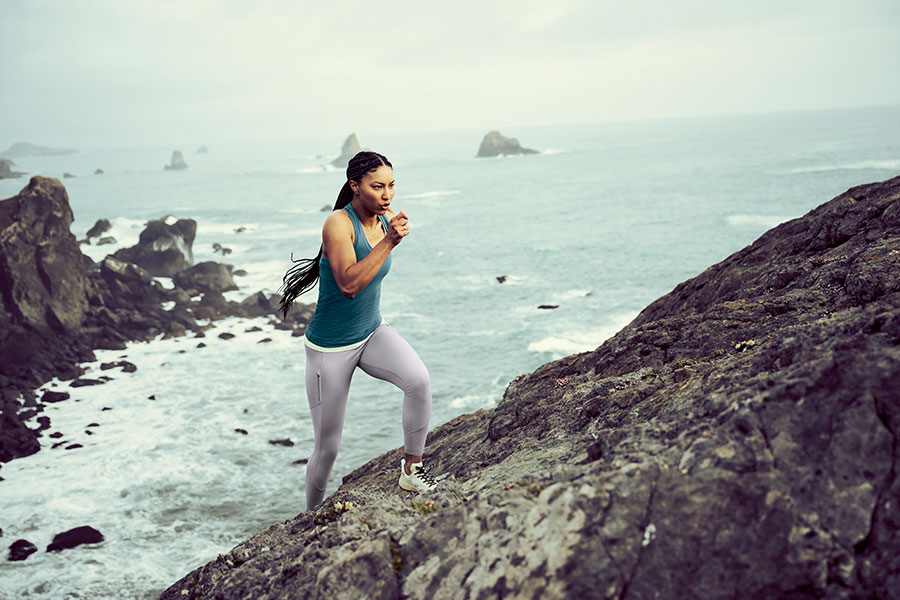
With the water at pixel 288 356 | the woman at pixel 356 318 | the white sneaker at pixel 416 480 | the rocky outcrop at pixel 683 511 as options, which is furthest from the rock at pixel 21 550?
the white sneaker at pixel 416 480

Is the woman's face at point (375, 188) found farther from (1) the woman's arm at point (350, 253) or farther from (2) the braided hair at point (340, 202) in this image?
(1) the woman's arm at point (350, 253)

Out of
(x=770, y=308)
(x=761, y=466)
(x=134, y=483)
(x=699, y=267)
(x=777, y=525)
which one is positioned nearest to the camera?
(x=777, y=525)

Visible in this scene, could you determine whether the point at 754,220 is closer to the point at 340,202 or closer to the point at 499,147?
the point at 340,202

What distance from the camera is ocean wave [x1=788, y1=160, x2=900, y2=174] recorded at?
3833 inches

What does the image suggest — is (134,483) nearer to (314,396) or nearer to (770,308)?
(314,396)

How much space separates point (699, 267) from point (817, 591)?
50006 mm

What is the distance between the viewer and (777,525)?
3090mm

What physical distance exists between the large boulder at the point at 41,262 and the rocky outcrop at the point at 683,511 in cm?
2994

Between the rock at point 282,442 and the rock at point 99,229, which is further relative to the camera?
the rock at point 99,229

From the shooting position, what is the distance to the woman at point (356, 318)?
4.83 meters

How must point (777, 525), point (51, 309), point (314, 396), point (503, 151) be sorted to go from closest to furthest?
point (777, 525) → point (314, 396) → point (51, 309) → point (503, 151)

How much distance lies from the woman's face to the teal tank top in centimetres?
15

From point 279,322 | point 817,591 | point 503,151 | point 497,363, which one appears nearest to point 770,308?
point 817,591

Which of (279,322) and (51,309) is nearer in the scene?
(51,309)
